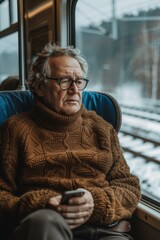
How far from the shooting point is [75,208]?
→ 1.38m

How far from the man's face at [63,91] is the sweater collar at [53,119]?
4 centimetres

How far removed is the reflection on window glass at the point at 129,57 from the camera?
8.19 ft

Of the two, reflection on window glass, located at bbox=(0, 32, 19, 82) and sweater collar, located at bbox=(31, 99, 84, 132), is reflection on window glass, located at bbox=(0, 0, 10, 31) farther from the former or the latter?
sweater collar, located at bbox=(31, 99, 84, 132)

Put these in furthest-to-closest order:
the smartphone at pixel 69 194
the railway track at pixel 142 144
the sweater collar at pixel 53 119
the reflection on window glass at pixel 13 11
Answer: the reflection on window glass at pixel 13 11, the railway track at pixel 142 144, the sweater collar at pixel 53 119, the smartphone at pixel 69 194

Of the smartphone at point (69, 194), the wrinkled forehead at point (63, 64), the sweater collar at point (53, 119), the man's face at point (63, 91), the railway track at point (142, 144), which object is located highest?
the wrinkled forehead at point (63, 64)

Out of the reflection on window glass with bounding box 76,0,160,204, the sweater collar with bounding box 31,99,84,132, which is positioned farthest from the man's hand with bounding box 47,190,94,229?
the reflection on window glass with bounding box 76,0,160,204

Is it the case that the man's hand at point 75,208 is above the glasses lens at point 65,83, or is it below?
below

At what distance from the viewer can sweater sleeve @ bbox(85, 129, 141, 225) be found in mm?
1467

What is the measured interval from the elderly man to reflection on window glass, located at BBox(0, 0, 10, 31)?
2.36m

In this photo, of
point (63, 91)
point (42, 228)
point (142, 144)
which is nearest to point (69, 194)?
point (42, 228)

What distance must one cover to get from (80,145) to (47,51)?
1.59 feet

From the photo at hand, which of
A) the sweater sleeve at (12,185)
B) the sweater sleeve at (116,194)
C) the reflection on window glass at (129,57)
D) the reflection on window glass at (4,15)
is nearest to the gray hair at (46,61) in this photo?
the sweater sleeve at (12,185)

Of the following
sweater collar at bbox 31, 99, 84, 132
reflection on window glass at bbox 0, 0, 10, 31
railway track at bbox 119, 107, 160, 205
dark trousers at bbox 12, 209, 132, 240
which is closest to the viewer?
dark trousers at bbox 12, 209, 132, 240

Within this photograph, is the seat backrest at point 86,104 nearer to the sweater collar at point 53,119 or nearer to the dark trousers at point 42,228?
the sweater collar at point 53,119
